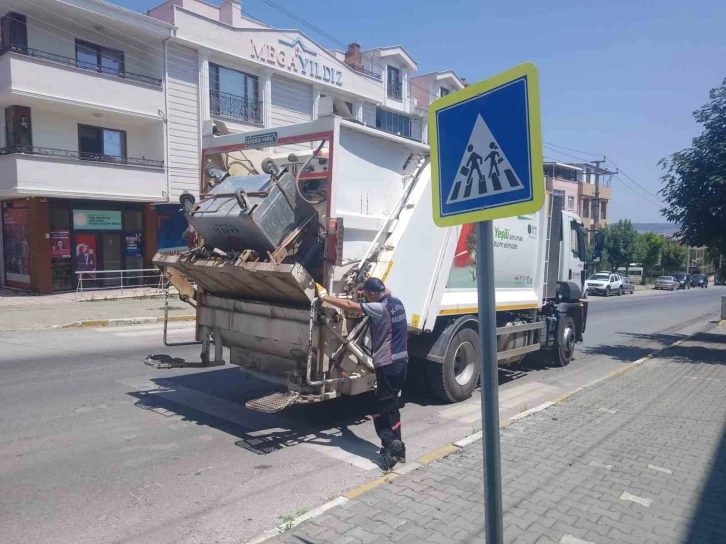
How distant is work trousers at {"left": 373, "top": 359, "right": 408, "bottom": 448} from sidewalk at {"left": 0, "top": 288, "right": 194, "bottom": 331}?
11.4m

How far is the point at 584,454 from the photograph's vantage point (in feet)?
17.2

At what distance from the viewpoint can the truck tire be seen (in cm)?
702

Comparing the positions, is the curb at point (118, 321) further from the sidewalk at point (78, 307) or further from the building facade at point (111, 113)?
the building facade at point (111, 113)

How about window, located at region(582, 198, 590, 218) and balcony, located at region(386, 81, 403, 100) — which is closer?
balcony, located at region(386, 81, 403, 100)

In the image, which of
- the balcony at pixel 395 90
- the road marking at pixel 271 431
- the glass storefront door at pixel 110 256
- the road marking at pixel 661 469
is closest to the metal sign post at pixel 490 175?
the road marking at pixel 271 431

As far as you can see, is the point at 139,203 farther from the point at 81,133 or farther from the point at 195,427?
the point at 195,427

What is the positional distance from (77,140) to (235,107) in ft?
21.5

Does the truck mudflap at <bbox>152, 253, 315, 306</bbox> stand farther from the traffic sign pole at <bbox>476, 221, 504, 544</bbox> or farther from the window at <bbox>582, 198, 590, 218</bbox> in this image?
the window at <bbox>582, 198, 590, 218</bbox>

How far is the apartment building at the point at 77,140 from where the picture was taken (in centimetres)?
1838

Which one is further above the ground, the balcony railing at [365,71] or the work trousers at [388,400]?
the balcony railing at [365,71]

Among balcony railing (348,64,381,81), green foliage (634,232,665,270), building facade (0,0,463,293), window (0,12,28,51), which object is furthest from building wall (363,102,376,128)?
green foliage (634,232,665,270)

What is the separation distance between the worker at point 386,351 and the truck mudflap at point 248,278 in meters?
0.33

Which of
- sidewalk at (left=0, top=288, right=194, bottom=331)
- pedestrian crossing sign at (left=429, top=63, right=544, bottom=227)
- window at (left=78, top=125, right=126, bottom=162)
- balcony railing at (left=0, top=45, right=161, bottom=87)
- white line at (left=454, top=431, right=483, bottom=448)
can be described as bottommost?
white line at (left=454, top=431, right=483, bottom=448)

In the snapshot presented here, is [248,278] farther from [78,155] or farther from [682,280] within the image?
[682,280]
